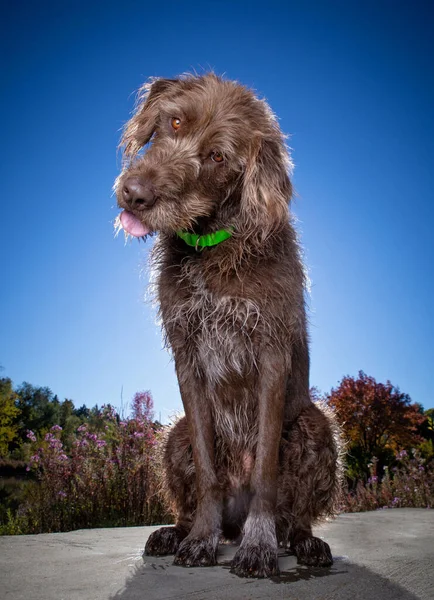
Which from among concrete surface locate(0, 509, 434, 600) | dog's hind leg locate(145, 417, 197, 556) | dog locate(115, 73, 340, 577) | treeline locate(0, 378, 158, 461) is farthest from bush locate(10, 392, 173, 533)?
treeline locate(0, 378, 158, 461)

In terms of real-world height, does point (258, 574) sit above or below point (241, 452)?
below

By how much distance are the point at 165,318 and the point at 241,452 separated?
1050 millimetres

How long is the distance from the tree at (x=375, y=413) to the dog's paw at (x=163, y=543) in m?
19.7

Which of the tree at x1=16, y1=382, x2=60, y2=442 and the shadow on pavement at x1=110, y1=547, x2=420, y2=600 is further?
the tree at x1=16, y1=382, x2=60, y2=442

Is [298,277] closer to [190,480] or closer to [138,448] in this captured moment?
[190,480]

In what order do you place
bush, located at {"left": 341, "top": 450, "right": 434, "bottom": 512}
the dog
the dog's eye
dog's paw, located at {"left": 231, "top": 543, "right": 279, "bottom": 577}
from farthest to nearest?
bush, located at {"left": 341, "top": 450, "right": 434, "bottom": 512} → the dog's eye → the dog → dog's paw, located at {"left": 231, "top": 543, "right": 279, "bottom": 577}

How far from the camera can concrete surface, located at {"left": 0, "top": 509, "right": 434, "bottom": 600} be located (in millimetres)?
2869

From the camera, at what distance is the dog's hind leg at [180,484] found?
12.7 feet

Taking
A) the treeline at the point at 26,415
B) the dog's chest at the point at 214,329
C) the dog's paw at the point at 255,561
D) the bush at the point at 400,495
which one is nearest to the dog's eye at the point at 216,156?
the dog's chest at the point at 214,329

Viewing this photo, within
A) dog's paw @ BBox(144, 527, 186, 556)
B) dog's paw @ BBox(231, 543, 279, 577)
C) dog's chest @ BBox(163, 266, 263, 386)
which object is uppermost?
dog's chest @ BBox(163, 266, 263, 386)

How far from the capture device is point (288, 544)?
4039mm

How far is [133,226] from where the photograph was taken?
3.47m

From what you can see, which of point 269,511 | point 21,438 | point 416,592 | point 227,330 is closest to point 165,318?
point 227,330

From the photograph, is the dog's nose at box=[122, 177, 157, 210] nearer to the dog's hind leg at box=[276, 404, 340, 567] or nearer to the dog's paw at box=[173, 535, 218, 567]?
the dog's hind leg at box=[276, 404, 340, 567]
